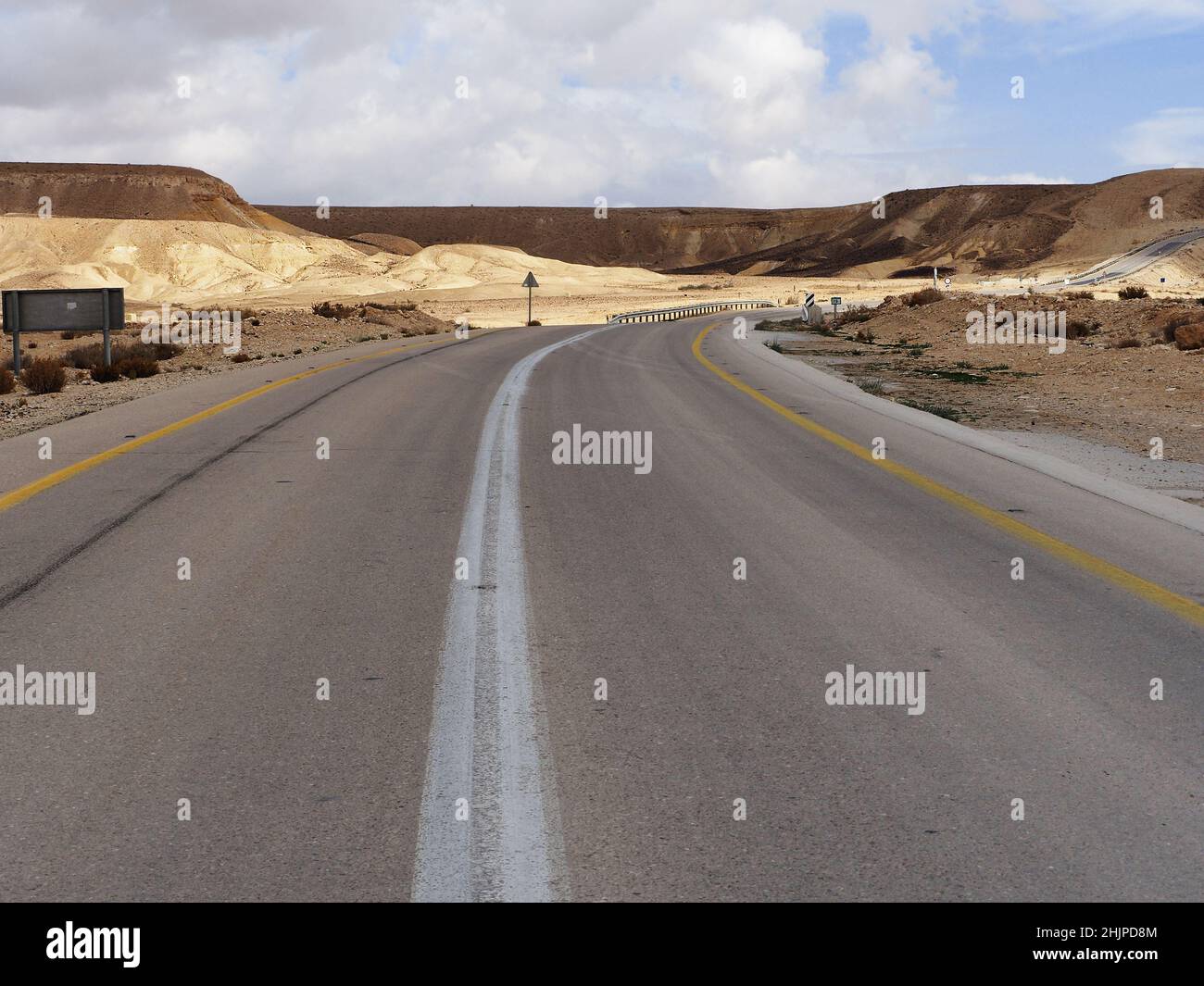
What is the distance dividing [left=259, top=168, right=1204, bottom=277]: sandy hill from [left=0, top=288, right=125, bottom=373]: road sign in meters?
101

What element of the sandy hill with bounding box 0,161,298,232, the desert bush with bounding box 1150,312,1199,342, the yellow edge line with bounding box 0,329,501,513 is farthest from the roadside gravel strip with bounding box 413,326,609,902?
the sandy hill with bounding box 0,161,298,232

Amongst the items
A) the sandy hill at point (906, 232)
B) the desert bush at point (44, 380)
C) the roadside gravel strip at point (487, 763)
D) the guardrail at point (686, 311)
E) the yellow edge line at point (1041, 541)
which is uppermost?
the sandy hill at point (906, 232)

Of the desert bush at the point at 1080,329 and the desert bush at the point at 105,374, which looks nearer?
the desert bush at the point at 105,374

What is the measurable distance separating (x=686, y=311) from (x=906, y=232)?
10975cm

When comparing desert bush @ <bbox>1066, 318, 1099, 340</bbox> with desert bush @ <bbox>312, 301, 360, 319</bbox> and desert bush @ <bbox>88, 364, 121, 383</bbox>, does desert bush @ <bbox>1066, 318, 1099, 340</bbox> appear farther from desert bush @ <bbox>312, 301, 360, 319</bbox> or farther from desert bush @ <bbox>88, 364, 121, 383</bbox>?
desert bush @ <bbox>312, 301, 360, 319</bbox>

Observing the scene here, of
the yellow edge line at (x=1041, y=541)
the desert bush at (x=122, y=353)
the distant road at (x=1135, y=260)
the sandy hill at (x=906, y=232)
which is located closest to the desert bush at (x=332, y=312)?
the desert bush at (x=122, y=353)

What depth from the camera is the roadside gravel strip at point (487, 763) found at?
3588mm

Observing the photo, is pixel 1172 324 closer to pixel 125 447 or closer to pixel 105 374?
pixel 105 374

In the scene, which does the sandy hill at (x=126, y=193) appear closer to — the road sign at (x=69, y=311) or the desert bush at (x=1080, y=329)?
the road sign at (x=69, y=311)

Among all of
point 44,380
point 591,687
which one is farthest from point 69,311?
point 591,687

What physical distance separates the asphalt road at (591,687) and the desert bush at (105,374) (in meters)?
12.3

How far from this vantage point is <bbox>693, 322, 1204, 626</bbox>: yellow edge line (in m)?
6.62
